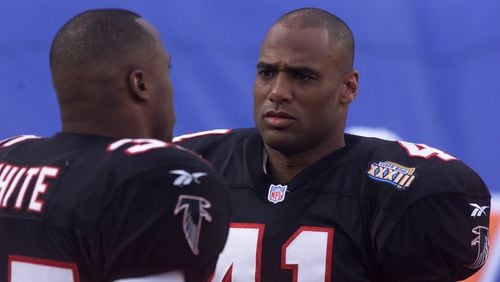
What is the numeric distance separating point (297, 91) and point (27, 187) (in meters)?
0.86

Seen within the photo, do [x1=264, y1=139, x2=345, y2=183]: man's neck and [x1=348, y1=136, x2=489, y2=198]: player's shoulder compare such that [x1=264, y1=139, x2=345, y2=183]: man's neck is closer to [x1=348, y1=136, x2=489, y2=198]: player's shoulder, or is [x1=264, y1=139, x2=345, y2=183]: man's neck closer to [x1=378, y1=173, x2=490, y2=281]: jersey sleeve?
[x1=348, y1=136, x2=489, y2=198]: player's shoulder

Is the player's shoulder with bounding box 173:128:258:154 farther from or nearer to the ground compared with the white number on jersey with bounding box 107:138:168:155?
nearer to the ground

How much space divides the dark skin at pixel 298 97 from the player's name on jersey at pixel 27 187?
30.1 inches

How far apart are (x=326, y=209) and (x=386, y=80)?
1.13m

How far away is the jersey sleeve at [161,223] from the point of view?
5.58 ft

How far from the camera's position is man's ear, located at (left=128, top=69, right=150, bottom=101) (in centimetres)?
185

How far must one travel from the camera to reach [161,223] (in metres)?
1.71

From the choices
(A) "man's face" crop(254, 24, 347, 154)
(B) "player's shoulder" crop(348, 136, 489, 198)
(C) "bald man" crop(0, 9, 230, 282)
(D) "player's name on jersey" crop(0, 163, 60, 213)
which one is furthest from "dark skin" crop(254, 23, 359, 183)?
(D) "player's name on jersey" crop(0, 163, 60, 213)

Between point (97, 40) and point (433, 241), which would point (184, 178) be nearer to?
point (97, 40)

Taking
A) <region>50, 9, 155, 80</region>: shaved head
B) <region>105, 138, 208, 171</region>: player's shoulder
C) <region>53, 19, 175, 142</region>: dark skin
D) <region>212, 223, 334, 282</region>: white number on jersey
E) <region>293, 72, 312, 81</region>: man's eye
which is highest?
<region>50, 9, 155, 80</region>: shaved head

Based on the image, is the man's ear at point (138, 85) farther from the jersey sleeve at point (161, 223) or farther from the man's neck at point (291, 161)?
the man's neck at point (291, 161)

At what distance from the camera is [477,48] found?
10.9 ft

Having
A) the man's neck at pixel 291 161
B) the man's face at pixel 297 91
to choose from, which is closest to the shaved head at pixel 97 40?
the man's face at pixel 297 91

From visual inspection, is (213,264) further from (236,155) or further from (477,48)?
(477,48)
